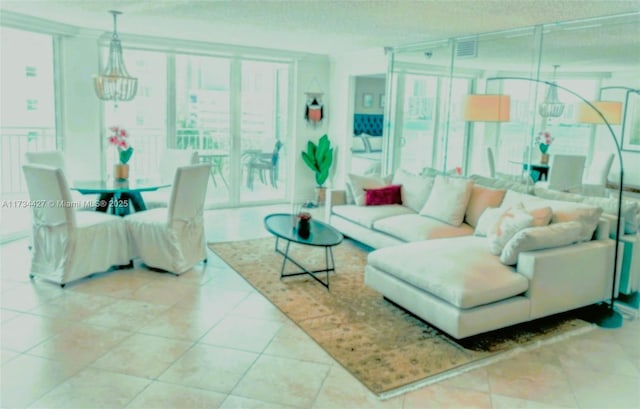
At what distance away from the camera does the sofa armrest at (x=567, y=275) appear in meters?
3.59

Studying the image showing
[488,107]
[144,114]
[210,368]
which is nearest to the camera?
[210,368]

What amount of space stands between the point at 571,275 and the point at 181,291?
3.04m

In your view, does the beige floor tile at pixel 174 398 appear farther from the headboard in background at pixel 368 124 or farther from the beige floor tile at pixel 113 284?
the headboard in background at pixel 368 124

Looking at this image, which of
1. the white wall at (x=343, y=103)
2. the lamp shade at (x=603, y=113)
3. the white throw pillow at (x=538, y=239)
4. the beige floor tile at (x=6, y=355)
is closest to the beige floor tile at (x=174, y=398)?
the beige floor tile at (x=6, y=355)

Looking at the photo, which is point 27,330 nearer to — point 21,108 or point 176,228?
point 176,228

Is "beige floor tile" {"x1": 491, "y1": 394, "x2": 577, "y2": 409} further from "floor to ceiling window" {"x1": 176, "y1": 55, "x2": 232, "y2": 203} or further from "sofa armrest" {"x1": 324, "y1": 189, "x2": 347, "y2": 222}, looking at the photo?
"floor to ceiling window" {"x1": 176, "y1": 55, "x2": 232, "y2": 203}

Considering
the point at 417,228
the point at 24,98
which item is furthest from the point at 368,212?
the point at 24,98

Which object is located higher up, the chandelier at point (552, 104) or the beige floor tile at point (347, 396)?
the chandelier at point (552, 104)

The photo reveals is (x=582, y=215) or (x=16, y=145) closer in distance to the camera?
(x=582, y=215)

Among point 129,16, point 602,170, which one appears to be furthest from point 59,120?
point 602,170

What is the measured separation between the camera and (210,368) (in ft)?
10.1

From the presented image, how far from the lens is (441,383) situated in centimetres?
299

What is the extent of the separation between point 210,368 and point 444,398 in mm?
1348

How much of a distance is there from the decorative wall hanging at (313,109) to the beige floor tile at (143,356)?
5327 mm
